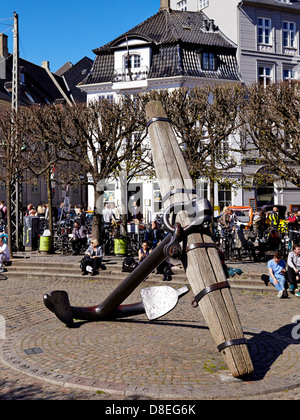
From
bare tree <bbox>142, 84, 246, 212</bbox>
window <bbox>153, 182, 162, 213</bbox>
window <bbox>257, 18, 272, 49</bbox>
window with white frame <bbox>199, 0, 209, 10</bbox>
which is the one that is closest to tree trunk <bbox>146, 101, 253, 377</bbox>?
bare tree <bbox>142, 84, 246, 212</bbox>

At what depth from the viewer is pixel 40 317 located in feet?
29.7

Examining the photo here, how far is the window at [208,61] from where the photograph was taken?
3494cm

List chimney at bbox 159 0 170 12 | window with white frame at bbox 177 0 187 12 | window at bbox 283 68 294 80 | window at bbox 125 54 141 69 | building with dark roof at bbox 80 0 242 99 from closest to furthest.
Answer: building with dark roof at bbox 80 0 242 99
window at bbox 125 54 141 69
window at bbox 283 68 294 80
chimney at bbox 159 0 170 12
window with white frame at bbox 177 0 187 12

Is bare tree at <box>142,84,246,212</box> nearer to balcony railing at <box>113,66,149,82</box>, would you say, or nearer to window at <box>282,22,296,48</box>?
balcony railing at <box>113,66,149,82</box>

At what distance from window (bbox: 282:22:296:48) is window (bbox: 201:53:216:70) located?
21.8 feet

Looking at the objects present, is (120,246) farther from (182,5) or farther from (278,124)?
(182,5)

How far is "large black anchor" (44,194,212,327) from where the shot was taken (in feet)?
17.0

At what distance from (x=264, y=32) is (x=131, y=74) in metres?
11.4

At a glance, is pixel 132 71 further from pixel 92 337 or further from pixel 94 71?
pixel 92 337

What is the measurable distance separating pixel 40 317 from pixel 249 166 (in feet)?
90.6

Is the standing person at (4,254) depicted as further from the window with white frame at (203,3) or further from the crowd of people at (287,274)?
the window with white frame at (203,3)

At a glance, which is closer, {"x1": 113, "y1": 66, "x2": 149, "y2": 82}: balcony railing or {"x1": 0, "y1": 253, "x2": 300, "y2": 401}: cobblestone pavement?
{"x1": 0, "y1": 253, "x2": 300, "y2": 401}: cobblestone pavement

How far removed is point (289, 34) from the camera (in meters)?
37.6
